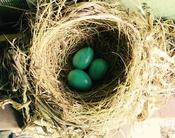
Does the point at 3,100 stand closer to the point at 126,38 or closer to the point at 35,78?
the point at 35,78

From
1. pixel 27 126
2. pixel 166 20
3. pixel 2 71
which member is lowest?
pixel 27 126

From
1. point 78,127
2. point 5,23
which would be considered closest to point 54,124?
point 78,127

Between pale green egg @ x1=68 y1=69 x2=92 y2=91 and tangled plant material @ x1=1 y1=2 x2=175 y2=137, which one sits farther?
pale green egg @ x1=68 y1=69 x2=92 y2=91

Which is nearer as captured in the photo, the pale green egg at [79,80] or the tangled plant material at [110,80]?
the tangled plant material at [110,80]

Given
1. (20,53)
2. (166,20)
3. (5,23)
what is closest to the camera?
(20,53)
